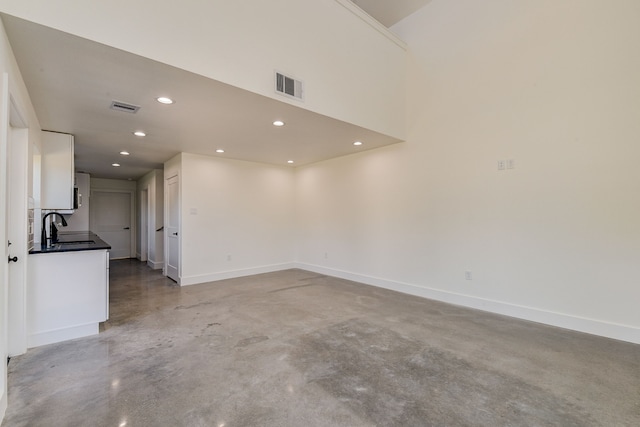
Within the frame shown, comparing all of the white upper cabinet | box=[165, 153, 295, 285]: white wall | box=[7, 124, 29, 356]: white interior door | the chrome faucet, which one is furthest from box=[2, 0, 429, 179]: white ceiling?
the chrome faucet

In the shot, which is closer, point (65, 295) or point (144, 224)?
point (65, 295)

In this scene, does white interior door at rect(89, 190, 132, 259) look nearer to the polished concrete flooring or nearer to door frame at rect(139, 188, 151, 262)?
door frame at rect(139, 188, 151, 262)

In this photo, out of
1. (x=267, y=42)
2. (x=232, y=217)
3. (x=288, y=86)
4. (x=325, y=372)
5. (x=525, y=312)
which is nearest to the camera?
(x=325, y=372)

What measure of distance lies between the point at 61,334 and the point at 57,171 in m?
2.37

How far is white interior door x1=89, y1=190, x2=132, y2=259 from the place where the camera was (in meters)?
8.13

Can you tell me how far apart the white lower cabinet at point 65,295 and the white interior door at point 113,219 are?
616 centimetres

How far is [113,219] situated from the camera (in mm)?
8367

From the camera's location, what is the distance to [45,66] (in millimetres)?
2318

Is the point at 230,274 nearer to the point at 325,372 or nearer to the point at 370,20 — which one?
the point at 325,372

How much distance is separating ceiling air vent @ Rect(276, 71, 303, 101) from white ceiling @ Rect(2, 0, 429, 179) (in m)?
0.11

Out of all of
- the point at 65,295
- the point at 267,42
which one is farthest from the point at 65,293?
the point at 267,42

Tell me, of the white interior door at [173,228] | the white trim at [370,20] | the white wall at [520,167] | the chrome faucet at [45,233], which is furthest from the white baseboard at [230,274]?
the white trim at [370,20]

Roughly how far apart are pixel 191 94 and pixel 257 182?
3513 mm

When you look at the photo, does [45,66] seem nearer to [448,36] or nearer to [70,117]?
[70,117]
